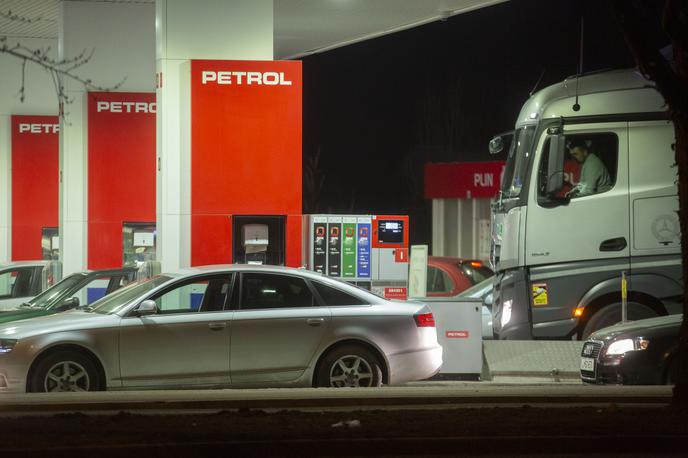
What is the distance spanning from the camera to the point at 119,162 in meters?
21.5

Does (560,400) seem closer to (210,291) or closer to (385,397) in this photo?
(385,397)

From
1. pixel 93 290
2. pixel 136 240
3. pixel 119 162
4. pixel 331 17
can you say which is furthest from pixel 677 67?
pixel 119 162

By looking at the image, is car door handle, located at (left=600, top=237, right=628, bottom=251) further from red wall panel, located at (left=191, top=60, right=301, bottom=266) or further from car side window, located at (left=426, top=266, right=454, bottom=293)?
car side window, located at (left=426, top=266, right=454, bottom=293)

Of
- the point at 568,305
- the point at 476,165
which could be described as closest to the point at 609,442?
the point at 568,305

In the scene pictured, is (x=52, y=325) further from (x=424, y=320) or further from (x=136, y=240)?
(x=136, y=240)

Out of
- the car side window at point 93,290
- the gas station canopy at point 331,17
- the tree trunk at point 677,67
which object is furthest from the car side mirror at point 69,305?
the tree trunk at point 677,67

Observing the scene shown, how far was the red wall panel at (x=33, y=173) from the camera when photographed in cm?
2933

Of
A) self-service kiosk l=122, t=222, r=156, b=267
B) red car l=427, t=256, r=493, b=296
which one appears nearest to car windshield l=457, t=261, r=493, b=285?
red car l=427, t=256, r=493, b=296

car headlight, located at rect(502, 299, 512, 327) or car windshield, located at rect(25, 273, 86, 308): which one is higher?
car windshield, located at rect(25, 273, 86, 308)

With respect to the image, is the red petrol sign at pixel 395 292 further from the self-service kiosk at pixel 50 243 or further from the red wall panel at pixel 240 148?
the self-service kiosk at pixel 50 243

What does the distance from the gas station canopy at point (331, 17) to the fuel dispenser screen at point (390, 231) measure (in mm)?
4414

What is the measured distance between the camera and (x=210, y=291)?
11.6 meters

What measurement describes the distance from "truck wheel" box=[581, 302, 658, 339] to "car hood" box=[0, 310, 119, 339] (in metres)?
6.08

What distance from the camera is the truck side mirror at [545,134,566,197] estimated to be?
1398 centimetres
